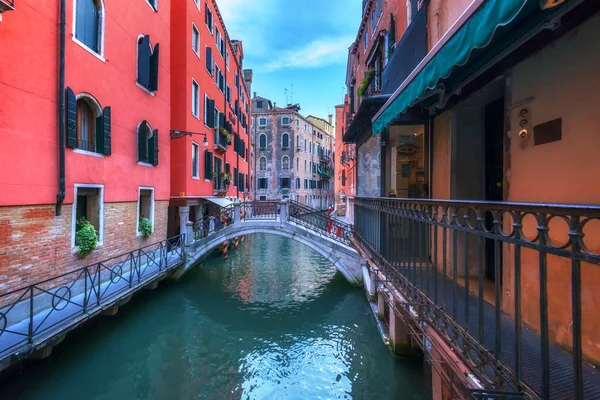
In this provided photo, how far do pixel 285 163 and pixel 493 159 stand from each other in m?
35.5

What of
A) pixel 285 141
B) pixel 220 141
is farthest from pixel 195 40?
pixel 285 141

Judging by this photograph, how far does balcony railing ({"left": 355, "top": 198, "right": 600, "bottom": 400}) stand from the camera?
183 centimetres

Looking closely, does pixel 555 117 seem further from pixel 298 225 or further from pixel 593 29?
pixel 298 225

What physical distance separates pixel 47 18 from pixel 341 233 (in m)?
12.5

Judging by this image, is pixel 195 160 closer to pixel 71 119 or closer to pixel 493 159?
pixel 71 119

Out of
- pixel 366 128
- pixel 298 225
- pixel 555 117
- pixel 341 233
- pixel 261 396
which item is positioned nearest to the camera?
pixel 555 117

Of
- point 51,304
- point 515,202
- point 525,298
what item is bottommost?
point 51,304

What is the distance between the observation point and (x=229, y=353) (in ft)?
24.8

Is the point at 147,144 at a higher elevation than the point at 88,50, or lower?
lower

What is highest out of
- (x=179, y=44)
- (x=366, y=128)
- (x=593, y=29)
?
(x=179, y=44)

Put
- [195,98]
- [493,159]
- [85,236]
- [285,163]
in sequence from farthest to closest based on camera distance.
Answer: [285,163] → [195,98] → [85,236] → [493,159]

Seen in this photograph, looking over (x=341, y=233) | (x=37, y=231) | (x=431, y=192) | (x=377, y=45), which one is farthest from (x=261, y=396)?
(x=377, y=45)

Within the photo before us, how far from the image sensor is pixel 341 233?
1515 centimetres

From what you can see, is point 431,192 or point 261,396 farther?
point 431,192
